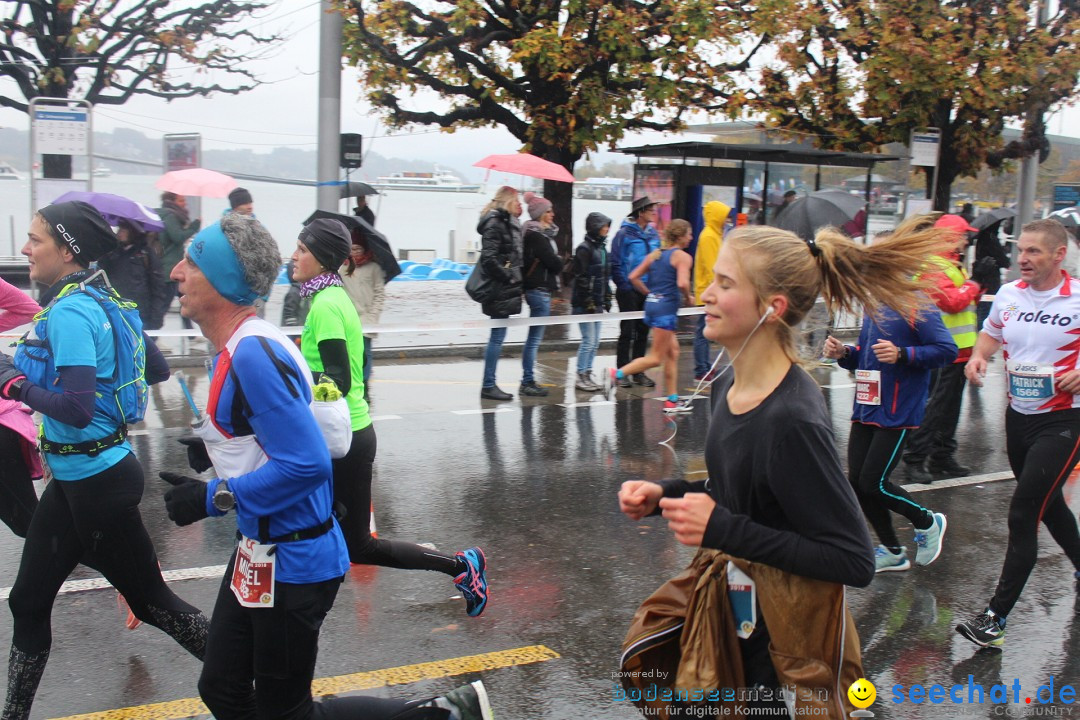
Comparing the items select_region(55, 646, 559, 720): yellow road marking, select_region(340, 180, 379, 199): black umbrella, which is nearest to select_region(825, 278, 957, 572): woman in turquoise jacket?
select_region(55, 646, 559, 720): yellow road marking

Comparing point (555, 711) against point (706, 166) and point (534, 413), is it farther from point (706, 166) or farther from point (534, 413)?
point (706, 166)

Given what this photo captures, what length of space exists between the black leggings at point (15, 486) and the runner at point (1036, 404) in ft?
13.7

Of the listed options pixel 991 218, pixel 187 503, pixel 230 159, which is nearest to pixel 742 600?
pixel 187 503

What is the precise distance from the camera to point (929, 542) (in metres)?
5.52

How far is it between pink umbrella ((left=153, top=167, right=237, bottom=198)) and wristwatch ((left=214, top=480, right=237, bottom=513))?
8.87 metres

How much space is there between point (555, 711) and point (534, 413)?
566 cm

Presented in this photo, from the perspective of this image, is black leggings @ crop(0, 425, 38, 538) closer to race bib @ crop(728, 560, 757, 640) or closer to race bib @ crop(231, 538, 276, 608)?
race bib @ crop(231, 538, 276, 608)

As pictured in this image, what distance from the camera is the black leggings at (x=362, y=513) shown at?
4484mm

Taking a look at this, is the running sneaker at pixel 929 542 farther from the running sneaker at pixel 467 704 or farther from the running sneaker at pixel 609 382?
the running sneaker at pixel 609 382

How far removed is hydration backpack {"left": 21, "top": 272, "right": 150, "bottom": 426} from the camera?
357cm

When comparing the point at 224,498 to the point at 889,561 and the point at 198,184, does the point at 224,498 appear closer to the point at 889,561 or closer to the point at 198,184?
the point at 889,561

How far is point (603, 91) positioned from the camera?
51.9 feet

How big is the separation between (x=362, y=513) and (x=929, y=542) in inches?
122

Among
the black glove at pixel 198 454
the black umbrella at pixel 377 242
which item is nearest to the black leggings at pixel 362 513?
the black glove at pixel 198 454
